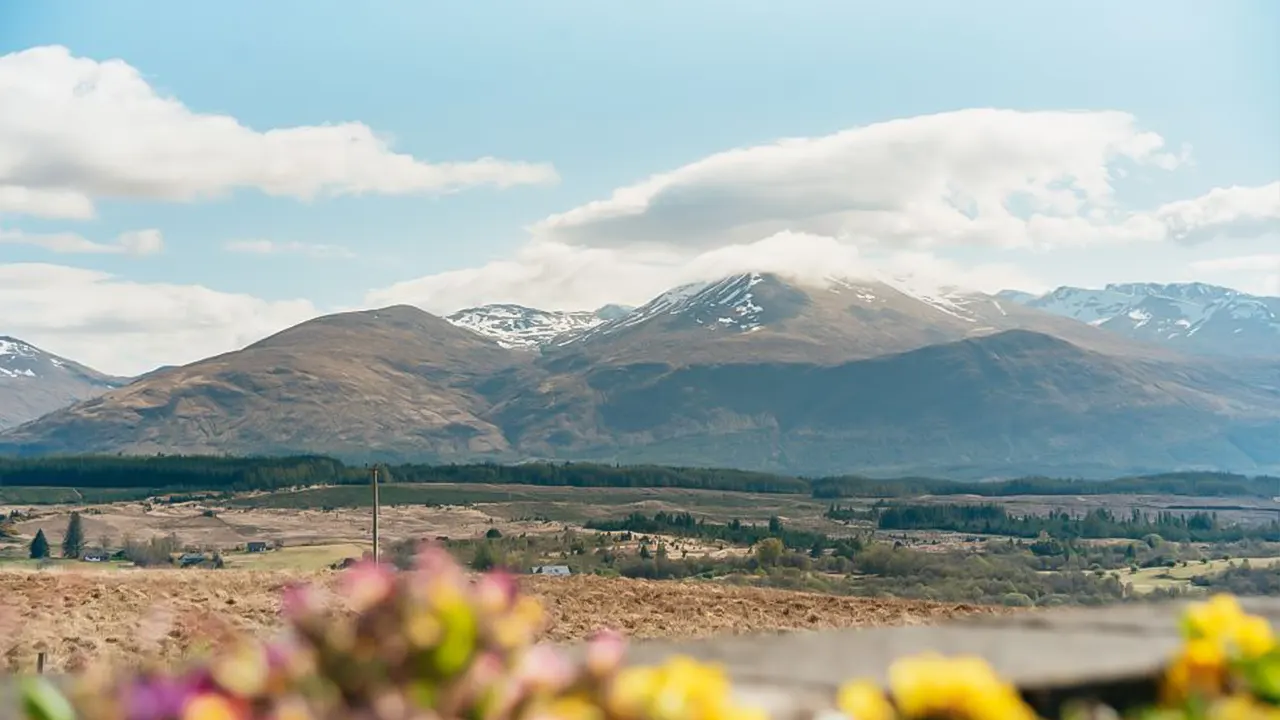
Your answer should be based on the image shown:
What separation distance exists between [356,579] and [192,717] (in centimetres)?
39

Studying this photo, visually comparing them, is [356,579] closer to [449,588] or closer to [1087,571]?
[449,588]

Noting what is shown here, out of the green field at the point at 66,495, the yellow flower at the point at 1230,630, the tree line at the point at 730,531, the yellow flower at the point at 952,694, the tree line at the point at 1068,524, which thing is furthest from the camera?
the green field at the point at 66,495

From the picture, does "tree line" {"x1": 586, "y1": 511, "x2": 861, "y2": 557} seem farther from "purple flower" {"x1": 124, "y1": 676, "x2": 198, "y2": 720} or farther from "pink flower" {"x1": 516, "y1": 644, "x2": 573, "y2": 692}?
"purple flower" {"x1": 124, "y1": 676, "x2": 198, "y2": 720}

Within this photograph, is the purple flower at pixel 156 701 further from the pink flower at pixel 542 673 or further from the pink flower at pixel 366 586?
the pink flower at pixel 542 673

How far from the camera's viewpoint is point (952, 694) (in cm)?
262

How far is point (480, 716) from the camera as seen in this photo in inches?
88.6

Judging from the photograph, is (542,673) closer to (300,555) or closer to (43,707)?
(43,707)

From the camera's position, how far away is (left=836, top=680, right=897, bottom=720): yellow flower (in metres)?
2.69

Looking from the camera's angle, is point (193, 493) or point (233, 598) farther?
point (193, 493)

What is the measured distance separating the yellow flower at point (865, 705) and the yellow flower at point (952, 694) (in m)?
0.06

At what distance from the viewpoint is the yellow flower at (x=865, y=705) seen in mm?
2686

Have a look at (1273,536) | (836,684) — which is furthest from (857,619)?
(1273,536)

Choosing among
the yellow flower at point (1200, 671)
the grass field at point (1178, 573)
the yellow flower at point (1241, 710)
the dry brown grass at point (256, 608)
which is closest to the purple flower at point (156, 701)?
the yellow flower at point (1241, 710)

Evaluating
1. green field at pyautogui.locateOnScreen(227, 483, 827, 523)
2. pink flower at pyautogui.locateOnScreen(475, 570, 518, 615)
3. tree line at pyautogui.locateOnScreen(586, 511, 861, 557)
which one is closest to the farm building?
tree line at pyautogui.locateOnScreen(586, 511, 861, 557)
